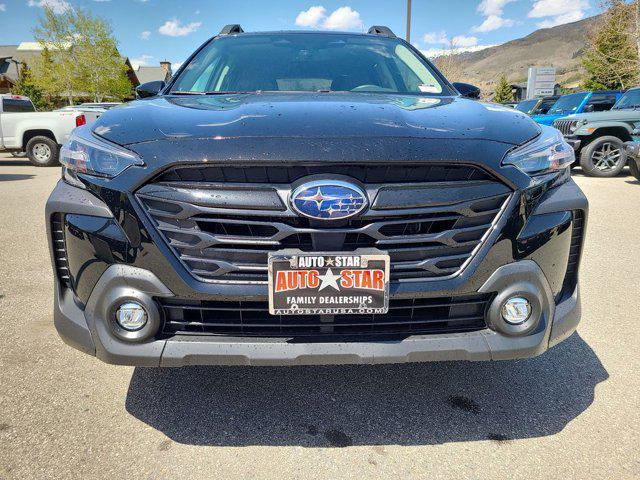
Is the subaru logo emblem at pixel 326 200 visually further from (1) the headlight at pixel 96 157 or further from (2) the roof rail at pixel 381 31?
(2) the roof rail at pixel 381 31

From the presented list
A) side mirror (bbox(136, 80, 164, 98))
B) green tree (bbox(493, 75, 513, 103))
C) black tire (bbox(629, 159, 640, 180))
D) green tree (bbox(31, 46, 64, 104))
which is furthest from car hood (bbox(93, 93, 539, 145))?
green tree (bbox(493, 75, 513, 103))

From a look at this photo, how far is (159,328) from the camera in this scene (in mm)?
1700

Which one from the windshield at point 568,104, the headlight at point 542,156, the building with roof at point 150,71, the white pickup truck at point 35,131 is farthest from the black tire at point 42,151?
Answer: the building with roof at point 150,71

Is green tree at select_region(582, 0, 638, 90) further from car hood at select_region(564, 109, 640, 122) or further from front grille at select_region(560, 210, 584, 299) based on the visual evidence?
front grille at select_region(560, 210, 584, 299)

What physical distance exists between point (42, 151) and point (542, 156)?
13020mm

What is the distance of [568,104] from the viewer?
1326cm

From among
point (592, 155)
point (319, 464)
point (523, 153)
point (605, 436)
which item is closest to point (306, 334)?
point (319, 464)

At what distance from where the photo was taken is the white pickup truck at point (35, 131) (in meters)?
11.7

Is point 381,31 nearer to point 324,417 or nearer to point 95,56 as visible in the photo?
point 324,417

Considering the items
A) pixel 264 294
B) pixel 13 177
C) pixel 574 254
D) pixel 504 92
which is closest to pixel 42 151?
pixel 13 177

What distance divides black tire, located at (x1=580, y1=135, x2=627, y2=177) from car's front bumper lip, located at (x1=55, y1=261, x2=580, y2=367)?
9263mm

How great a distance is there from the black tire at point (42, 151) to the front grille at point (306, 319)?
473 inches

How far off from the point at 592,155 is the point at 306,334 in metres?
9.88

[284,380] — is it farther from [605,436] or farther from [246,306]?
[605,436]
